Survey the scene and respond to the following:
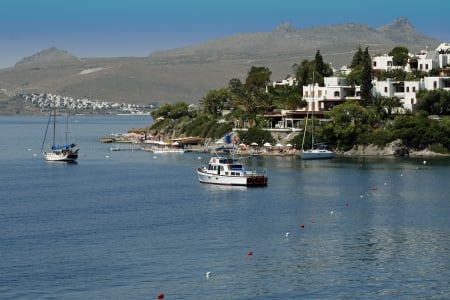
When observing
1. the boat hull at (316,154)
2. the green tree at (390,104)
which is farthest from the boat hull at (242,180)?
the green tree at (390,104)

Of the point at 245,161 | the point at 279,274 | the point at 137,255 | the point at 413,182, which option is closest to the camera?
the point at 279,274

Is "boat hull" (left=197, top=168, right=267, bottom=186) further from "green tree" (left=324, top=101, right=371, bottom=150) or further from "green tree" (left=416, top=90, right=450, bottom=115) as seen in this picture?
"green tree" (left=416, top=90, right=450, bottom=115)

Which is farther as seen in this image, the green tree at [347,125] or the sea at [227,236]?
the green tree at [347,125]

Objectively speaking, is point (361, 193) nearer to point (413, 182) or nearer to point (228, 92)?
point (413, 182)

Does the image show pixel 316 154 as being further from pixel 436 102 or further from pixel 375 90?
pixel 375 90

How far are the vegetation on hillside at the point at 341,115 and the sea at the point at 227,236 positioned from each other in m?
17.7

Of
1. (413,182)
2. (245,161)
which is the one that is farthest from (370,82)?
(413,182)

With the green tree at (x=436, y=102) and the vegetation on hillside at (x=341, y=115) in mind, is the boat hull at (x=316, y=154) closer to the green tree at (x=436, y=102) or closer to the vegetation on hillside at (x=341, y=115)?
the vegetation on hillside at (x=341, y=115)

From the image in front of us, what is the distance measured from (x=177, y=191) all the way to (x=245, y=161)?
1031 inches

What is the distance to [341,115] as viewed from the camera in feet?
334

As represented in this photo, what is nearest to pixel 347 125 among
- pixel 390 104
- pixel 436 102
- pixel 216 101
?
pixel 390 104

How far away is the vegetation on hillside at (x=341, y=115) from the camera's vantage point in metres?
97.4

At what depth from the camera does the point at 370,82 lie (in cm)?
A: 10956

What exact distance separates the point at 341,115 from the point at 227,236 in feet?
185
